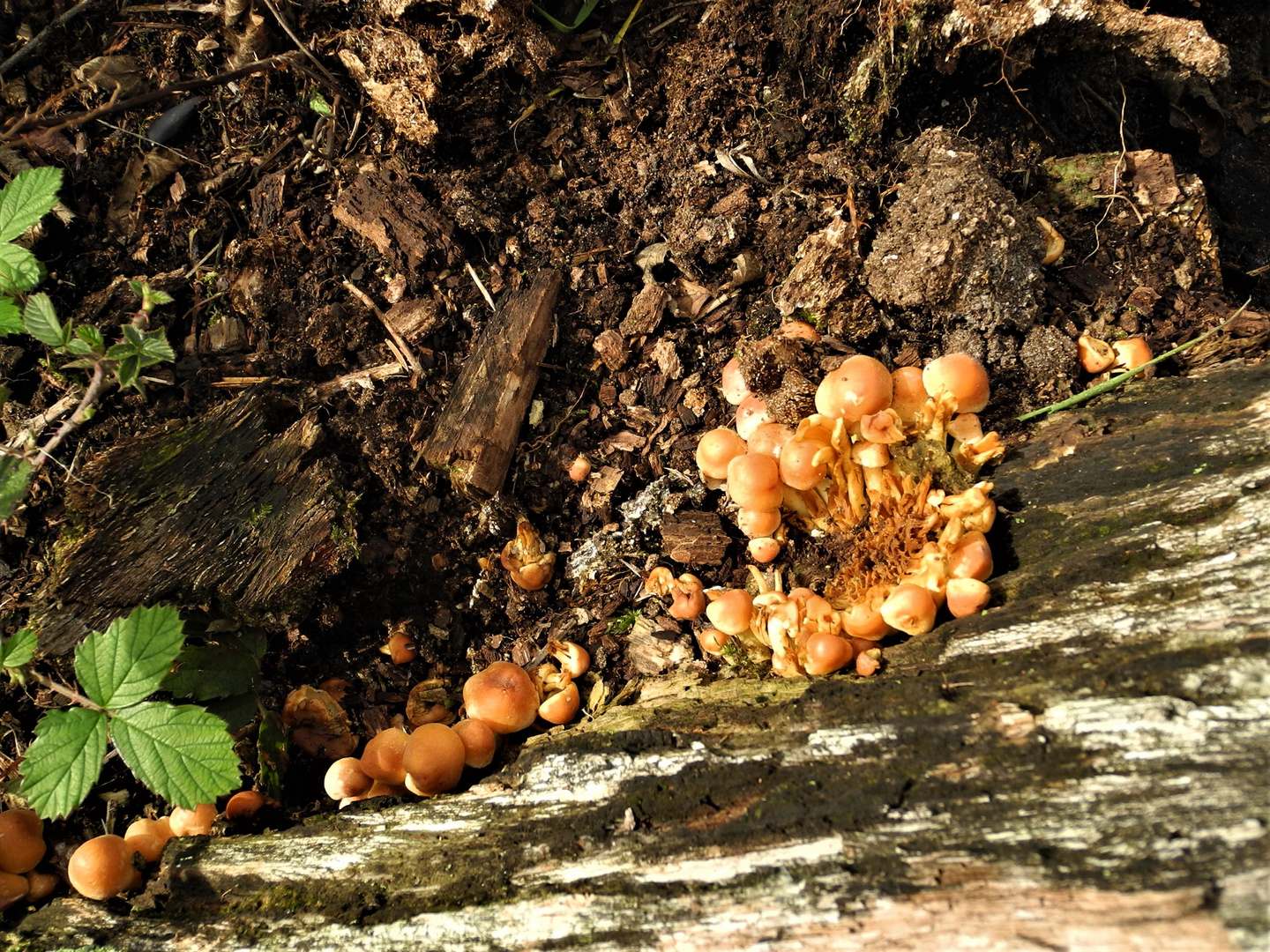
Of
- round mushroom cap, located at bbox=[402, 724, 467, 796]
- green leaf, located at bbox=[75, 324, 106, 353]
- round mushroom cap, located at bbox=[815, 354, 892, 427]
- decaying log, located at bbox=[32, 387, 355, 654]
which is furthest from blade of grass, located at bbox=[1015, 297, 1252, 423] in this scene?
green leaf, located at bbox=[75, 324, 106, 353]

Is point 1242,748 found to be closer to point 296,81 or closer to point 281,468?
point 281,468

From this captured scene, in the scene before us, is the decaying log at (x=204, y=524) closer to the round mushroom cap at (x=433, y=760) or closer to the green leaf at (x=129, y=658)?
the green leaf at (x=129, y=658)

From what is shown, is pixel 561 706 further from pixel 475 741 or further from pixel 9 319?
pixel 9 319

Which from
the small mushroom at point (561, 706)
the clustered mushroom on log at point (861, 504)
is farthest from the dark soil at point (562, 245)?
the clustered mushroom on log at point (861, 504)

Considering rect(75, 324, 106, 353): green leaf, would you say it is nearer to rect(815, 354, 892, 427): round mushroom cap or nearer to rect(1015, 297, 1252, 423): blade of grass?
rect(815, 354, 892, 427): round mushroom cap

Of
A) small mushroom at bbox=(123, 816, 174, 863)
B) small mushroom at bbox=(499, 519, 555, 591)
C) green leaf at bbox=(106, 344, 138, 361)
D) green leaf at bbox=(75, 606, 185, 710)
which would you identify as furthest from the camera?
small mushroom at bbox=(499, 519, 555, 591)

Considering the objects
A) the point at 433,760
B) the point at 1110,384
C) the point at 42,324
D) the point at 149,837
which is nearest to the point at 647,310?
the point at 1110,384
